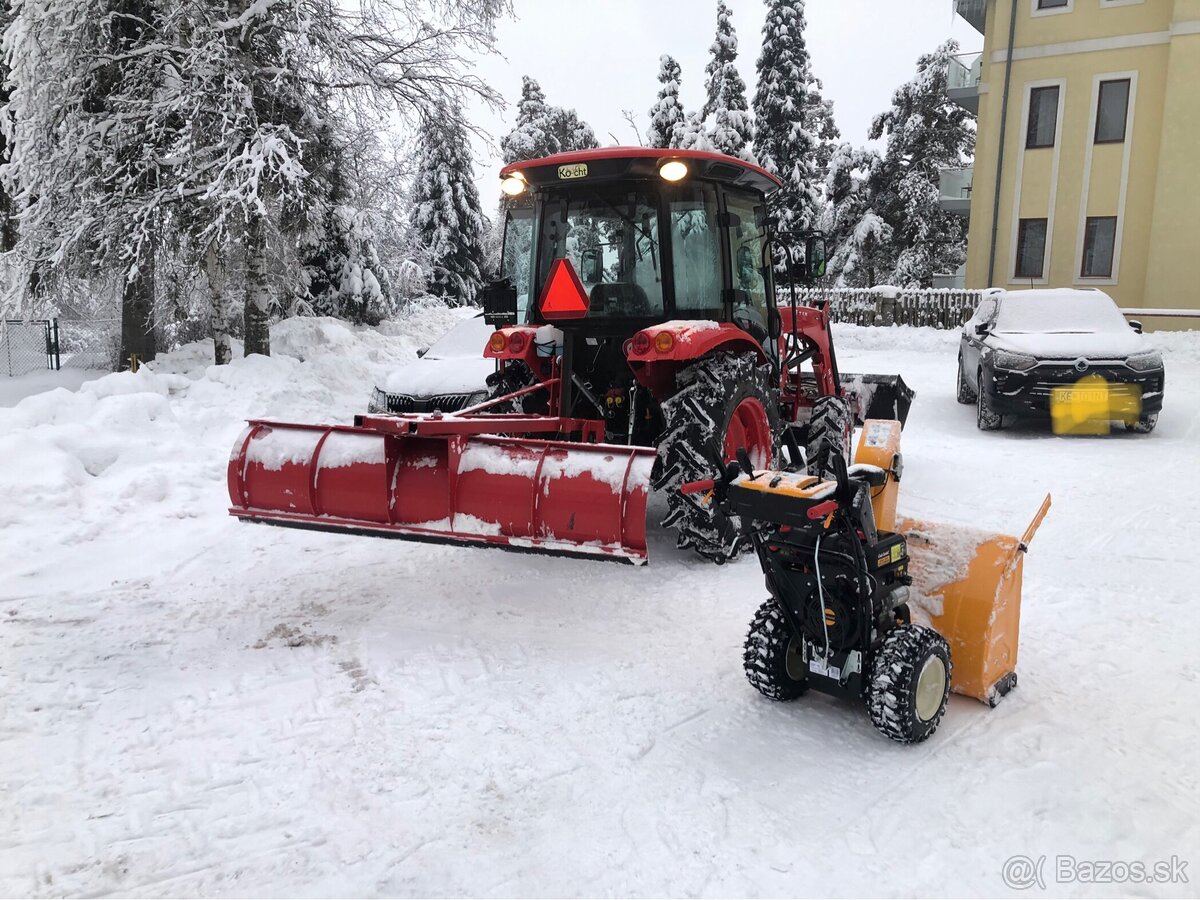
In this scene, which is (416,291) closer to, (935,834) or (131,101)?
(131,101)

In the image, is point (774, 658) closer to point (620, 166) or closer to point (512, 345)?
point (512, 345)

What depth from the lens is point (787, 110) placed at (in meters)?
28.1

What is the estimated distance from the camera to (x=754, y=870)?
2.56 m

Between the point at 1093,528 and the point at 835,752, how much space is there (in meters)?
3.93

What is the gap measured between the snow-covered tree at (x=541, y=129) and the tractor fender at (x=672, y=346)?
32.6 meters

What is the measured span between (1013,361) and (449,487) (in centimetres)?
785

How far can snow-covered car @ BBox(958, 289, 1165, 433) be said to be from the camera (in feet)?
30.7

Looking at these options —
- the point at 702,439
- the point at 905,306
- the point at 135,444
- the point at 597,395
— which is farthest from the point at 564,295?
the point at 905,306

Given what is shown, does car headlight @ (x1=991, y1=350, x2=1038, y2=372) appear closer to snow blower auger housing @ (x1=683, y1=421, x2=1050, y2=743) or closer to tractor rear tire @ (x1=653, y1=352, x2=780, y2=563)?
tractor rear tire @ (x1=653, y1=352, x2=780, y2=563)

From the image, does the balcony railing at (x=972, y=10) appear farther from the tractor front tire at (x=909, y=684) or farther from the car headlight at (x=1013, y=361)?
the tractor front tire at (x=909, y=684)

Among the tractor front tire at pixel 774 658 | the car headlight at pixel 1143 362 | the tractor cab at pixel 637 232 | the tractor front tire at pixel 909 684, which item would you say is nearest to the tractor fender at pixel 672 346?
the tractor cab at pixel 637 232

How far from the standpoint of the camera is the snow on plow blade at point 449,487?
4066 millimetres

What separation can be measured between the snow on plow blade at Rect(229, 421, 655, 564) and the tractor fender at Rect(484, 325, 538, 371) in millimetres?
1405

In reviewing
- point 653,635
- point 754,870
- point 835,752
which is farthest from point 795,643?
point 754,870
